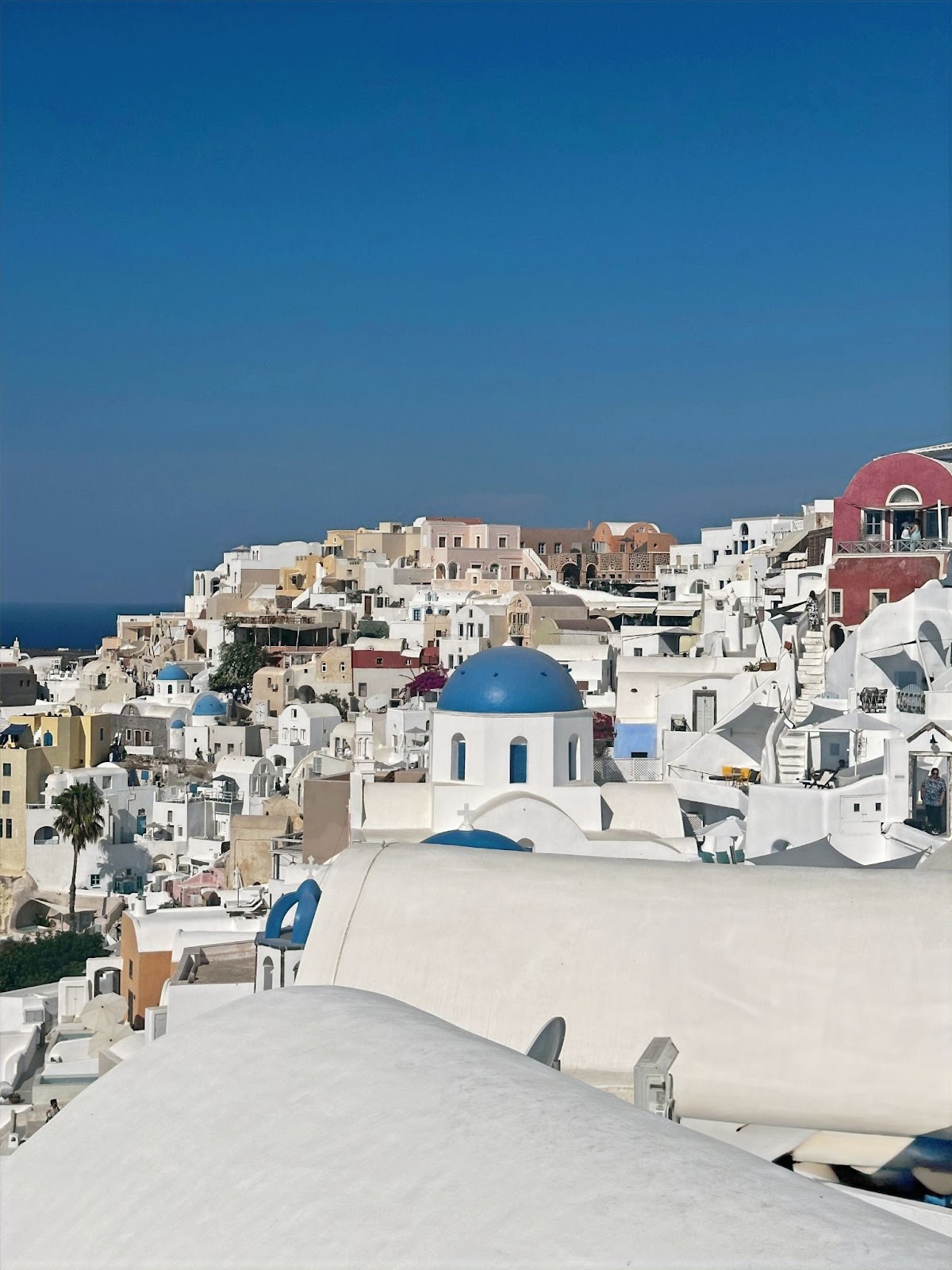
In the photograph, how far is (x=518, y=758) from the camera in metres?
17.3

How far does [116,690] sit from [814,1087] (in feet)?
124

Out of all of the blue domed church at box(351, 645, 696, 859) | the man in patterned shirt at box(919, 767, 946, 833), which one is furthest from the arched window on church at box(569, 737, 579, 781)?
the man in patterned shirt at box(919, 767, 946, 833)

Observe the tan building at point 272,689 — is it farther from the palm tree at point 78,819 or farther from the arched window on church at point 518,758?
the arched window on church at point 518,758

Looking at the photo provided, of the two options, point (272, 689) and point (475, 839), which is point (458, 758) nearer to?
point (475, 839)

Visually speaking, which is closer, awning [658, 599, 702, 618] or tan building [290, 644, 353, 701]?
tan building [290, 644, 353, 701]

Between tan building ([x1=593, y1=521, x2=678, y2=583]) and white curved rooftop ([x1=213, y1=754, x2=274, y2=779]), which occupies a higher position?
tan building ([x1=593, y1=521, x2=678, y2=583])

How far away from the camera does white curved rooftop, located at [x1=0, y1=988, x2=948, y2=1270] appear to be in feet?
15.1

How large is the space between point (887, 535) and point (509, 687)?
12.3 m

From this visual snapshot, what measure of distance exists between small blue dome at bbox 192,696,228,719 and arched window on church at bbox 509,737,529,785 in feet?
69.8

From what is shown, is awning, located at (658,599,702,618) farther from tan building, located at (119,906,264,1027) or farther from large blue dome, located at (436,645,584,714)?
tan building, located at (119,906,264,1027)

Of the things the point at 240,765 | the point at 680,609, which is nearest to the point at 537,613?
the point at 680,609

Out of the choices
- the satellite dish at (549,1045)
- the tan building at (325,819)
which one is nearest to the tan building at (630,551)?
the tan building at (325,819)

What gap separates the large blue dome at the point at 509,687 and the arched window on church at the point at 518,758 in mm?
389

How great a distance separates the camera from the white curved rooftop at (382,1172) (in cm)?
460
